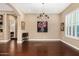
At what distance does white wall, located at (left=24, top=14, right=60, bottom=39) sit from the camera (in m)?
13.8

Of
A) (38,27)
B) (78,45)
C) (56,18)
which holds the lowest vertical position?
(78,45)

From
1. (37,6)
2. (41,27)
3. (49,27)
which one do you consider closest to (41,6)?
(37,6)

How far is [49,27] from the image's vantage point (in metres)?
14.0

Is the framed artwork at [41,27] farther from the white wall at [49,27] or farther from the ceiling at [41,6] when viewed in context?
Result: the ceiling at [41,6]

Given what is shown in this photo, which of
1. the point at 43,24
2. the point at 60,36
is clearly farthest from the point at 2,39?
the point at 60,36

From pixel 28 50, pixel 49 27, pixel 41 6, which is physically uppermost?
pixel 41 6

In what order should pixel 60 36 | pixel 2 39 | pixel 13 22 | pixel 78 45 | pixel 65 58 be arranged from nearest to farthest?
pixel 65 58 < pixel 78 45 < pixel 2 39 < pixel 60 36 < pixel 13 22

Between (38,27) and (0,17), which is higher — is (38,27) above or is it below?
below

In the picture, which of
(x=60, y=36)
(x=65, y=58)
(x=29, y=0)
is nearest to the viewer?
(x=65, y=58)

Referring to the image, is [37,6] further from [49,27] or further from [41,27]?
[49,27]

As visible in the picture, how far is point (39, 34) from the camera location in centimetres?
1396

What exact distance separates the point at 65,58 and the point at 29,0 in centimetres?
158

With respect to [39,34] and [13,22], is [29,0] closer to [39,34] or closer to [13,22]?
[39,34]

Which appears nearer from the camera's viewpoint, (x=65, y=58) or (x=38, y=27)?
(x=65, y=58)
